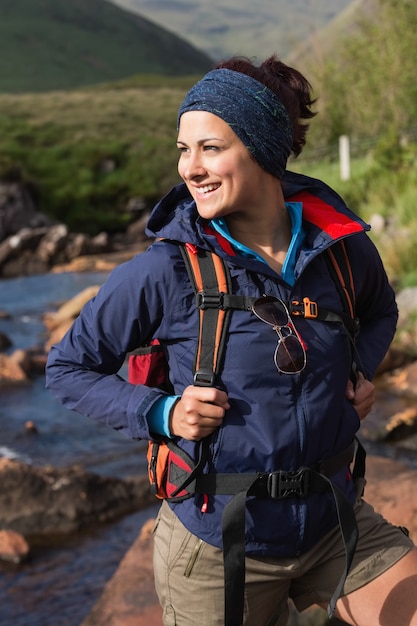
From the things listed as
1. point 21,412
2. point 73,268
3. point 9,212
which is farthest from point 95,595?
point 9,212

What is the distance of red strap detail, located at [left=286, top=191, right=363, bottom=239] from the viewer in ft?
8.14

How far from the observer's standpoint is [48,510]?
6.48 meters

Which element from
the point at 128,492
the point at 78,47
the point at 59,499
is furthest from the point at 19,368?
the point at 78,47

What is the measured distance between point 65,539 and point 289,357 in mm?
4567

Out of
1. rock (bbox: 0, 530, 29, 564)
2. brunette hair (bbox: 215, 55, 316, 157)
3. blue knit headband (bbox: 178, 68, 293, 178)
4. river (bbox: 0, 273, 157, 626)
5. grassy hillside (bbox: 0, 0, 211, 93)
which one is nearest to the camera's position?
blue knit headband (bbox: 178, 68, 293, 178)

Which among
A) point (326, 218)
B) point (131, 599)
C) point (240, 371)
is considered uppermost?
point (326, 218)

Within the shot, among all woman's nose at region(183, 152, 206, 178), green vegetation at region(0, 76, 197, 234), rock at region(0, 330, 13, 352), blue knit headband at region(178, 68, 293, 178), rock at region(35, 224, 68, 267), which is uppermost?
green vegetation at region(0, 76, 197, 234)

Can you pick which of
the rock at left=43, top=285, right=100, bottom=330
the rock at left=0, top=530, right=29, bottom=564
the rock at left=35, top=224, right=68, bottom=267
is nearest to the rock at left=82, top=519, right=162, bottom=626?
the rock at left=0, top=530, right=29, bottom=564

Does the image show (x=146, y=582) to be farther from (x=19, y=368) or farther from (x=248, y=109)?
(x=19, y=368)

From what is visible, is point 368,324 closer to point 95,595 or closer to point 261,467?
point 261,467

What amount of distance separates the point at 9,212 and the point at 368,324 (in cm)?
3633

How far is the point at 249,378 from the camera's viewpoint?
2266mm

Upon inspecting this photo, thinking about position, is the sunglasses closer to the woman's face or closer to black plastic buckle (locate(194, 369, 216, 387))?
black plastic buckle (locate(194, 369, 216, 387))

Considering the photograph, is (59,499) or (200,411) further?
(59,499)
